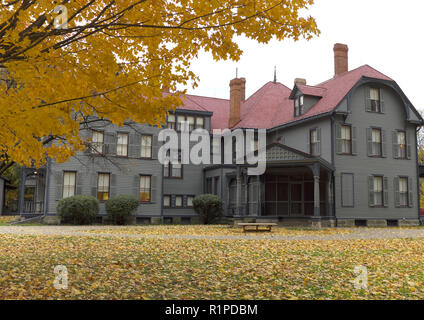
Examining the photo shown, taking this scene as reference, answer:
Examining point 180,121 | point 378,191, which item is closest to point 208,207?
point 180,121

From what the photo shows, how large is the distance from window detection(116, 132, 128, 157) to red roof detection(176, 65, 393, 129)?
178 inches

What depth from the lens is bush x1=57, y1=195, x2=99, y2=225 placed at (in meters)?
22.5

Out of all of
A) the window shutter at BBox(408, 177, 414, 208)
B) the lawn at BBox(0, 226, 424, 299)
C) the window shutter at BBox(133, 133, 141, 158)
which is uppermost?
the window shutter at BBox(133, 133, 141, 158)

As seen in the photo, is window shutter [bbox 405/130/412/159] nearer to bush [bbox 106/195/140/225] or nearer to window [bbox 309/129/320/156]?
window [bbox 309/129/320/156]

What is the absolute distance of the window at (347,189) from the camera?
74.7 ft

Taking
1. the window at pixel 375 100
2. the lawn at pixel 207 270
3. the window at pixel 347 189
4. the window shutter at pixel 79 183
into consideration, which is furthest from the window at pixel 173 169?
the lawn at pixel 207 270

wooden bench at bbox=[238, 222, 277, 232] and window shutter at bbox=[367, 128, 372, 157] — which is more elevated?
window shutter at bbox=[367, 128, 372, 157]

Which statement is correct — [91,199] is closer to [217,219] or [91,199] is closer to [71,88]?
[217,219]

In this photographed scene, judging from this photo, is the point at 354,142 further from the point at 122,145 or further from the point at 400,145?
the point at 122,145

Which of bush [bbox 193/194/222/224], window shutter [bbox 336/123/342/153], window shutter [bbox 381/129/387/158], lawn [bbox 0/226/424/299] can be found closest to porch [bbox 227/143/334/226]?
window shutter [bbox 336/123/342/153]

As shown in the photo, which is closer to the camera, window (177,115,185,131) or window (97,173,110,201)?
window (97,173,110,201)

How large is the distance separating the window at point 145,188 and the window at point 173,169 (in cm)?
174

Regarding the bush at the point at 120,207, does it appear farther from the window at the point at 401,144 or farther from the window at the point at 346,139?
the window at the point at 401,144
